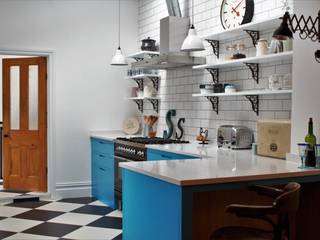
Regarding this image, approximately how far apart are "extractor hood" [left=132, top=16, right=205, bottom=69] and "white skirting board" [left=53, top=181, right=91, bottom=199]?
2076mm

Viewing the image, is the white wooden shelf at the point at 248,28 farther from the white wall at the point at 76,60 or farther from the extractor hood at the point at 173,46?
the white wall at the point at 76,60

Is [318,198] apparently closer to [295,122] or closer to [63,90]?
[295,122]

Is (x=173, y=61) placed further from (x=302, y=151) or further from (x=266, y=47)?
(x=302, y=151)

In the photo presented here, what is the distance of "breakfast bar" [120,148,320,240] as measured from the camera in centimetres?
254

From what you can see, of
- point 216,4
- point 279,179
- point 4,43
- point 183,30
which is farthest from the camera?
point 4,43

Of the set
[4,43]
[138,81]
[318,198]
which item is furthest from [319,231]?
[4,43]

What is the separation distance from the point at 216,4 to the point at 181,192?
300cm

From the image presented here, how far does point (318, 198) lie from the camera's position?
322 cm

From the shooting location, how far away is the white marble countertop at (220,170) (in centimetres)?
261

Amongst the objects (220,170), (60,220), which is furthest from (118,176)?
(220,170)

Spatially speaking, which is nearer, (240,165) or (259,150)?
(240,165)

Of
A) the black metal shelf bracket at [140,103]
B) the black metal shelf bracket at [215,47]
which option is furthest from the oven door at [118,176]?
the black metal shelf bracket at [215,47]

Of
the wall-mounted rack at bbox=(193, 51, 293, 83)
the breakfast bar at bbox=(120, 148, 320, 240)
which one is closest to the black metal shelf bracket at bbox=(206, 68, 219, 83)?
the wall-mounted rack at bbox=(193, 51, 293, 83)

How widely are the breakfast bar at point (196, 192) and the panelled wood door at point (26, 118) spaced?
346cm
